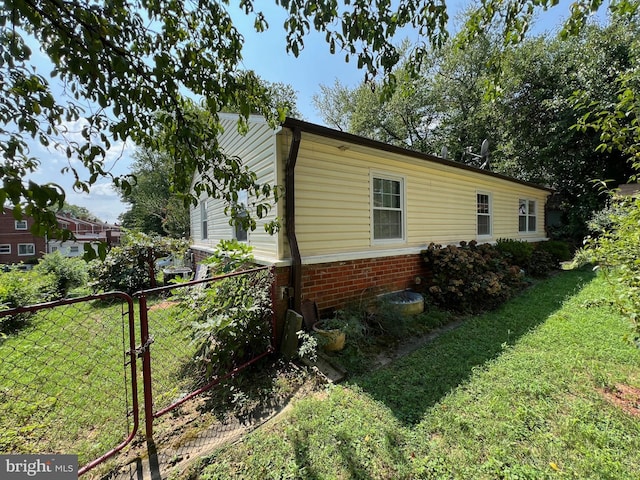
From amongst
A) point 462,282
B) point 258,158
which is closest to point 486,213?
point 462,282

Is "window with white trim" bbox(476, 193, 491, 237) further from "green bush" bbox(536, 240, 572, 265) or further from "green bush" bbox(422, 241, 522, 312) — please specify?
"green bush" bbox(536, 240, 572, 265)

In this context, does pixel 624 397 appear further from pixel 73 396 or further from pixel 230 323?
pixel 73 396

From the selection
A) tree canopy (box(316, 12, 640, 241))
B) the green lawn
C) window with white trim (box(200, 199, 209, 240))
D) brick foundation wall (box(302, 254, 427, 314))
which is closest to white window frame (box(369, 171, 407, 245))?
brick foundation wall (box(302, 254, 427, 314))

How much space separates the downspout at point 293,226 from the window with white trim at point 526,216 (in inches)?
380

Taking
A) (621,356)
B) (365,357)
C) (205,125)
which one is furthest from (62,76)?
(621,356)

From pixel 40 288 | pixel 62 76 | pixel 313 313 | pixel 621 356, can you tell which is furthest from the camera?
pixel 40 288

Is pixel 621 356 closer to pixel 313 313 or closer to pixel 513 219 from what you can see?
pixel 313 313

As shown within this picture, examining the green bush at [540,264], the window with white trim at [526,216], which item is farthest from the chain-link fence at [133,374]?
the window with white trim at [526,216]

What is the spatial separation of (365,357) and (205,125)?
327 centimetres

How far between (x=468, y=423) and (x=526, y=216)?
10.7 m

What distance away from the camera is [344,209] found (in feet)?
15.8

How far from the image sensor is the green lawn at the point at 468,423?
2.01 meters

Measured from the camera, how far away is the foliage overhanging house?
412cm

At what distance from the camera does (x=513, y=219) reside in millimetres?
9570
